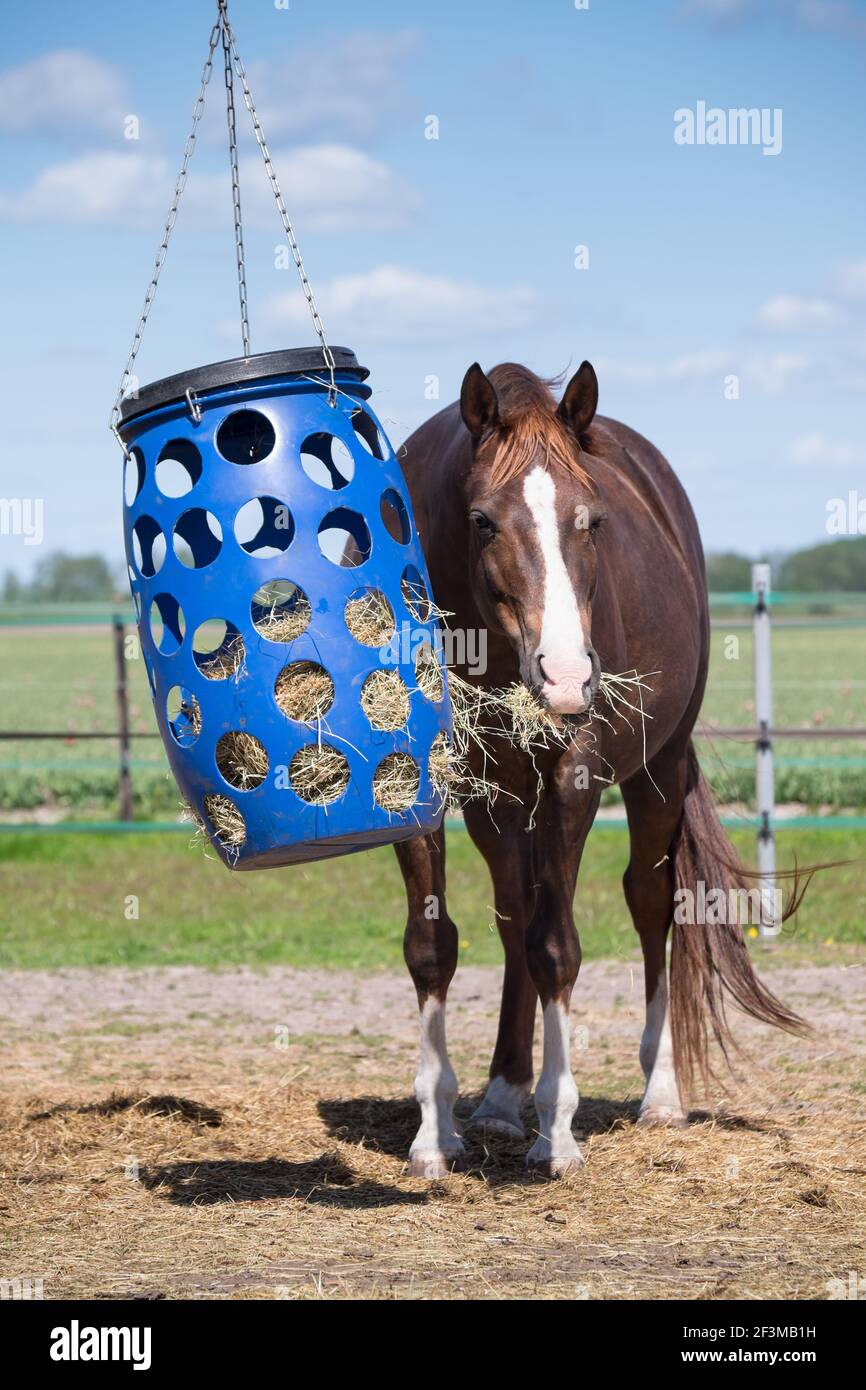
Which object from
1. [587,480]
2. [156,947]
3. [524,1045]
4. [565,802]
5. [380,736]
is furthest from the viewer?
[156,947]

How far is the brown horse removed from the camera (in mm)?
4160

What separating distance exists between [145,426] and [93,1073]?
329 cm

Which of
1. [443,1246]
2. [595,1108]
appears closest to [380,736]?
[443,1246]

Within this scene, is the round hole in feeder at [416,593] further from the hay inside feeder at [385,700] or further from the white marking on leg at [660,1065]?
the white marking on leg at [660,1065]

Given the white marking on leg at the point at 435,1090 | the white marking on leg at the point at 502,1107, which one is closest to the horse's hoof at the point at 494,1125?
the white marking on leg at the point at 502,1107

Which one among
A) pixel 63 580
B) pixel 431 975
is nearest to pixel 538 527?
pixel 431 975

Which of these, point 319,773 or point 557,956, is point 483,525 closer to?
point 319,773

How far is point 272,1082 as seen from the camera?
6.12 m

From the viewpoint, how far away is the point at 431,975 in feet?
16.2

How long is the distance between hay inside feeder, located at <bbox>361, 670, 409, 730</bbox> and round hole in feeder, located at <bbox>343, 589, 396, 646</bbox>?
0.09 m

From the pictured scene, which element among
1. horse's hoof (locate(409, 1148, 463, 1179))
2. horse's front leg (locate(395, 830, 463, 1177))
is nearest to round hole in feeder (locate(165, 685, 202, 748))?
horse's front leg (locate(395, 830, 463, 1177))

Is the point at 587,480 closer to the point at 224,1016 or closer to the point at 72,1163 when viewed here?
the point at 72,1163

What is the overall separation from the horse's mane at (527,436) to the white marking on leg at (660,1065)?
2.36 metres

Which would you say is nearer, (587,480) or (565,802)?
(587,480)
